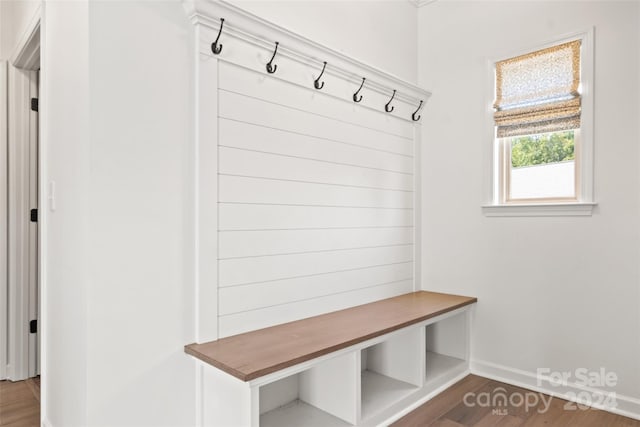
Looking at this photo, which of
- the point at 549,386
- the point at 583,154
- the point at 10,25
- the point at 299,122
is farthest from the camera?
the point at 10,25

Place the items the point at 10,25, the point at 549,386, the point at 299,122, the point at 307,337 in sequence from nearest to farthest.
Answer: the point at 307,337 < the point at 299,122 < the point at 549,386 < the point at 10,25

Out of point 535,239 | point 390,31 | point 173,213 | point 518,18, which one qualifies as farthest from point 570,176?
point 173,213

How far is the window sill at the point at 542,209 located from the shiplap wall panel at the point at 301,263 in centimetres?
62

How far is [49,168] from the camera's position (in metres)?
1.86

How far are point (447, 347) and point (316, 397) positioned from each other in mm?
1142

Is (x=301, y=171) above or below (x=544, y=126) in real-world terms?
below

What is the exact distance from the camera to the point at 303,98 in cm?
209

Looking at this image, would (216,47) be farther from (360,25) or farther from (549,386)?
(549,386)

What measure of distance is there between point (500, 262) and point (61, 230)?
92.9 inches

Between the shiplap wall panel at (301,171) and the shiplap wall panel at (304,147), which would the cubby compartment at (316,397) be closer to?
the shiplap wall panel at (301,171)

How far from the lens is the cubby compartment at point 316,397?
1.85 m

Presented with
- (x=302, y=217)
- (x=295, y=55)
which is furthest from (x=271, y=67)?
(x=302, y=217)

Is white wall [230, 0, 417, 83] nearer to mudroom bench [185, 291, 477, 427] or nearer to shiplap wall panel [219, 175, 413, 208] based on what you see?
shiplap wall panel [219, 175, 413, 208]

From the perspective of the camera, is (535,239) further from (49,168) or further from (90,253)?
(49,168)
